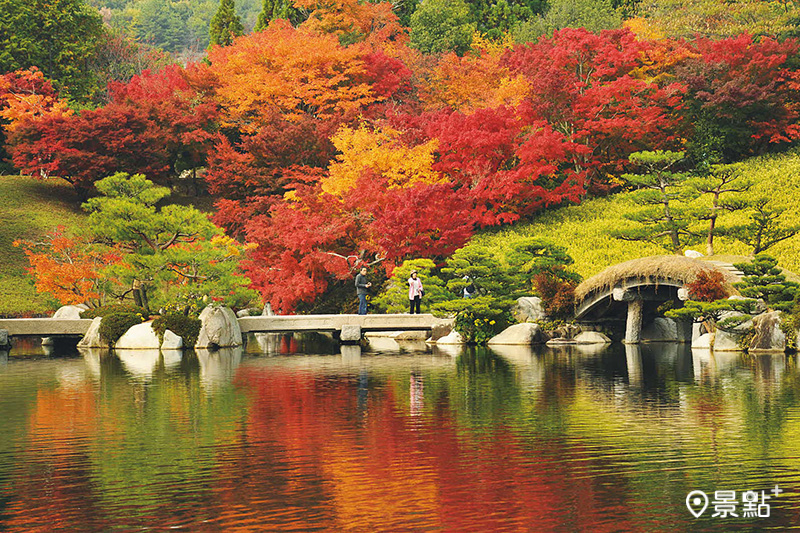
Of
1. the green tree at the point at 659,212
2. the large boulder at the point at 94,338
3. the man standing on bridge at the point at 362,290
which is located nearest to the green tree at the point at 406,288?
the man standing on bridge at the point at 362,290

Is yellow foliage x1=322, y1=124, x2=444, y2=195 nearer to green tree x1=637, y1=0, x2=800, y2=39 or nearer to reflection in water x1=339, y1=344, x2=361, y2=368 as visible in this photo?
reflection in water x1=339, y1=344, x2=361, y2=368

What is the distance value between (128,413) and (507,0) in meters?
45.3

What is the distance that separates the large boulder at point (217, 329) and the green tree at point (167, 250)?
376 millimetres

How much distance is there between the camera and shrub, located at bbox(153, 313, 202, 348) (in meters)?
24.0

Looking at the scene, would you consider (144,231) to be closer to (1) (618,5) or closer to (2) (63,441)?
(2) (63,441)

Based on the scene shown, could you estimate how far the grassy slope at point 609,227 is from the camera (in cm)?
2769

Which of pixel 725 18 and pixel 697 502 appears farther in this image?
pixel 725 18

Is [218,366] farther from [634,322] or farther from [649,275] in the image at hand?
[634,322]

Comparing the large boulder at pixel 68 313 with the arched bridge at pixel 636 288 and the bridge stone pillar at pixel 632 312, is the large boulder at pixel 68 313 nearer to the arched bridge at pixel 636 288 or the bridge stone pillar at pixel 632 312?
the arched bridge at pixel 636 288

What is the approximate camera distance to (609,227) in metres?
31.4

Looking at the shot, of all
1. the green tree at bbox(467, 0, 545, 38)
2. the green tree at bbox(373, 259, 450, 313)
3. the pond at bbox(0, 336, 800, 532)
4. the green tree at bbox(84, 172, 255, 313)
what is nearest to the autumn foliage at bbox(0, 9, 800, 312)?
the green tree at bbox(373, 259, 450, 313)

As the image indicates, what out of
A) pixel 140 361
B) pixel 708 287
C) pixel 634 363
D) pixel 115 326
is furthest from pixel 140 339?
pixel 708 287

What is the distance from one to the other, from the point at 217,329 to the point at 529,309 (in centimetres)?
779

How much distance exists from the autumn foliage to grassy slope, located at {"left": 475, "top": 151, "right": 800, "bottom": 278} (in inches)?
32.2
